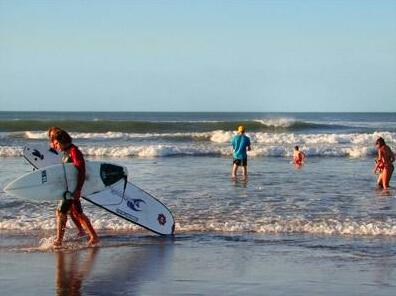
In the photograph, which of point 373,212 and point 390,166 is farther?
point 390,166

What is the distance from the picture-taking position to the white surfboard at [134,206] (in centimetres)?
967

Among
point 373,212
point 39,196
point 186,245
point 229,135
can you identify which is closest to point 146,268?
point 186,245

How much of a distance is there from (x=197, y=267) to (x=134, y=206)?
2488 millimetres

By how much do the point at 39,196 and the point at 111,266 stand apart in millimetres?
1799

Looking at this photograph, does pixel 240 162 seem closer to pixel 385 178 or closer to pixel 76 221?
pixel 385 178

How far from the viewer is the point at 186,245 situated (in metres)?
8.93

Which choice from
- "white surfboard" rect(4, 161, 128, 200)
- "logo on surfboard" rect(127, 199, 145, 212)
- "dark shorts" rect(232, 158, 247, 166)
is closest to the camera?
"white surfboard" rect(4, 161, 128, 200)

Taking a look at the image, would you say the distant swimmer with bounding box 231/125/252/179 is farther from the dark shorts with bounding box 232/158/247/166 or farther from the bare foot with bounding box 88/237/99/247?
the bare foot with bounding box 88/237/99/247

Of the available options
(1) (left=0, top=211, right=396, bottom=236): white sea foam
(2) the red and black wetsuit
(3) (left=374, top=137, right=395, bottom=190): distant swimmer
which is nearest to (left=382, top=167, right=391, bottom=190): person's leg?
(3) (left=374, top=137, right=395, bottom=190): distant swimmer

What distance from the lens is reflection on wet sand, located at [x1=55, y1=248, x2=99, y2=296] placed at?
6.64 meters

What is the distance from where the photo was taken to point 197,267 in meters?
7.58

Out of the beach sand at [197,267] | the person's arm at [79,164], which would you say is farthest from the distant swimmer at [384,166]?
the person's arm at [79,164]

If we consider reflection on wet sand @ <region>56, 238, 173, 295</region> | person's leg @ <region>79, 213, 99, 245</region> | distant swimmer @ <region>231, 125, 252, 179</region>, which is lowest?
reflection on wet sand @ <region>56, 238, 173, 295</region>

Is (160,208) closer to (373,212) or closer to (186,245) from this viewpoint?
(186,245)
